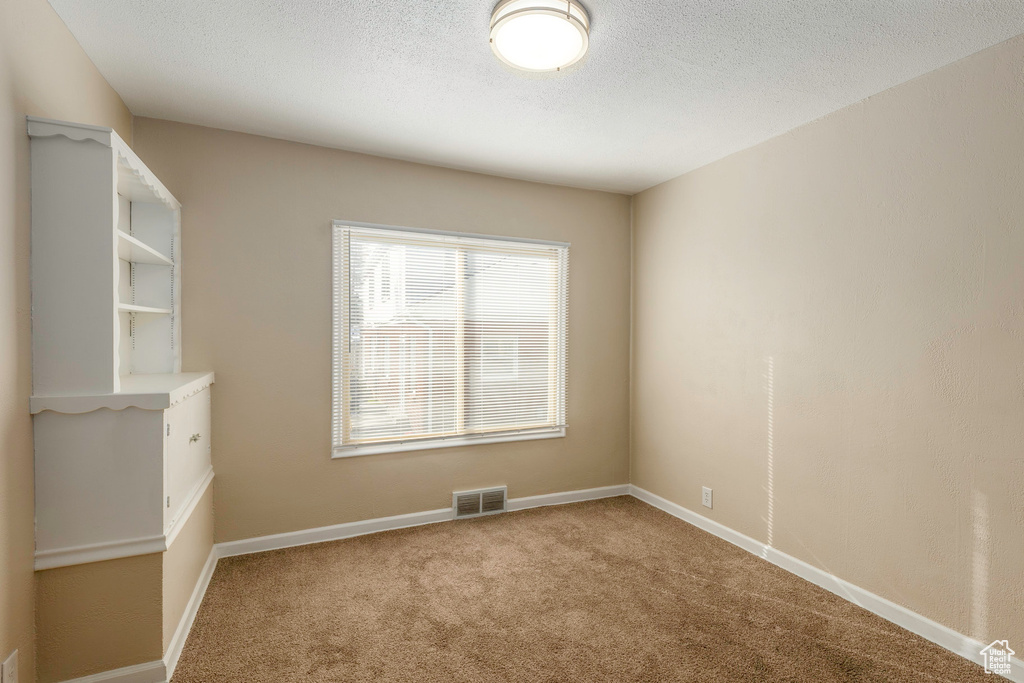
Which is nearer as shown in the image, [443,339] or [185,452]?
[185,452]

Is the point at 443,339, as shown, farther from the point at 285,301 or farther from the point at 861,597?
the point at 861,597

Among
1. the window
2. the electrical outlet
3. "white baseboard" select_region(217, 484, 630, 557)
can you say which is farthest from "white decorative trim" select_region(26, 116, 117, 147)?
"white baseboard" select_region(217, 484, 630, 557)

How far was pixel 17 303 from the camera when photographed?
169 centimetres

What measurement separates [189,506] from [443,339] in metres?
1.78

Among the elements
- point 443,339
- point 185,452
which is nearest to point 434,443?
point 443,339

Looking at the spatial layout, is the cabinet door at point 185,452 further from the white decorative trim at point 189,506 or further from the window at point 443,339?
the window at point 443,339

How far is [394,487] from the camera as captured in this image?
11.2ft

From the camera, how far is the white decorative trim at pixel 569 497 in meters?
3.83

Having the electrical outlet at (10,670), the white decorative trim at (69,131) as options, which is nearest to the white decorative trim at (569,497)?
the electrical outlet at (10,670)

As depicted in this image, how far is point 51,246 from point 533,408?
9.62 ft

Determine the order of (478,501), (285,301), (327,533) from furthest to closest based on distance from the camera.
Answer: (478,501) → (327,533) → (285,301)

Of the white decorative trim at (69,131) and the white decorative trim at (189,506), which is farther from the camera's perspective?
the white decorative trim at (189,506)

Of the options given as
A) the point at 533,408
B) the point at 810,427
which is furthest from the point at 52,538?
the point at 810,427

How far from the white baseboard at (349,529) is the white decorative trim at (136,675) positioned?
1.12 m
